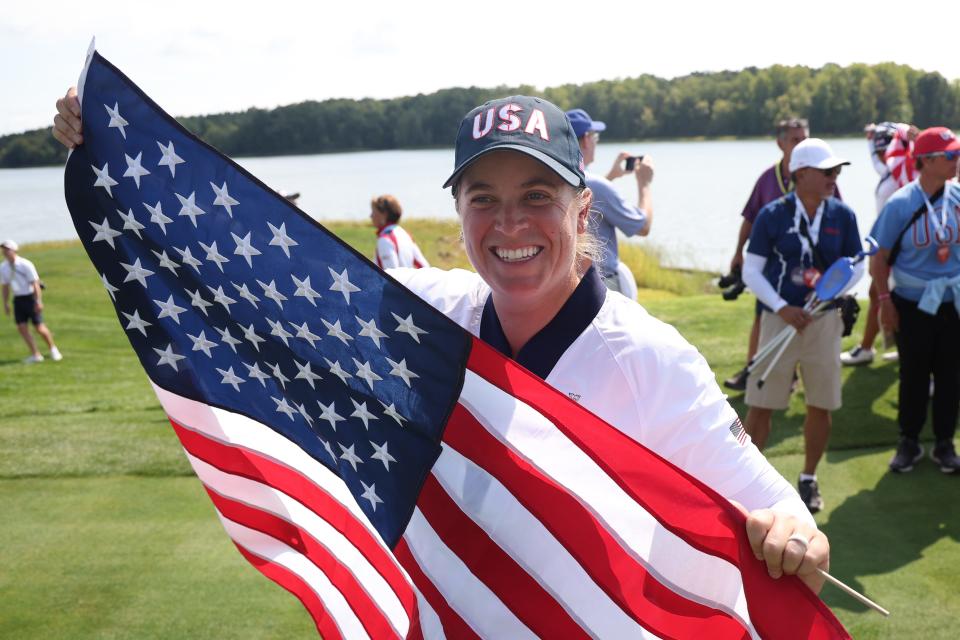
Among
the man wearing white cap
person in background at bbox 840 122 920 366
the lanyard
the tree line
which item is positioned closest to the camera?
the man wearing white cap

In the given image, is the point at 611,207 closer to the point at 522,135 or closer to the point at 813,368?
the point at 813,368

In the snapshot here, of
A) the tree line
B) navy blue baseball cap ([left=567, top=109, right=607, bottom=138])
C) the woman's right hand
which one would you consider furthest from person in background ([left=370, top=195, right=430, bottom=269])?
the tree line

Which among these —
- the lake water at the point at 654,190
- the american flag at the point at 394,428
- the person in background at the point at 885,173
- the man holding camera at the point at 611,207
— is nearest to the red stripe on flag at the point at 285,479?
the american flag at the point at 394,428

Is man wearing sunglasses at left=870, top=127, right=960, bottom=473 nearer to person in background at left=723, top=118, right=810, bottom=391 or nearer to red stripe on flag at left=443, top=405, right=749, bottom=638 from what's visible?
person in background at left=723, top=118, right=810, bottom=391

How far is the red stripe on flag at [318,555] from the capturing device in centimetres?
239

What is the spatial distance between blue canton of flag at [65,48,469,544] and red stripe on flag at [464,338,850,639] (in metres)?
0.14

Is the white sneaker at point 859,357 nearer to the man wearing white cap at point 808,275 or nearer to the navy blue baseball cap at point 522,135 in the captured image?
the man wearing white cap at point 808,275

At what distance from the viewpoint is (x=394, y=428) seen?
2.06 meters

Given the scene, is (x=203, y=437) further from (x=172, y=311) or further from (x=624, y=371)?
(x=624, y=371)

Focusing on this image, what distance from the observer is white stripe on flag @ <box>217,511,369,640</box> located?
2.44 metres

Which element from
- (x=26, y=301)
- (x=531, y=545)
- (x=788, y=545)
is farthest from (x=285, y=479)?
(x=26, y=301)

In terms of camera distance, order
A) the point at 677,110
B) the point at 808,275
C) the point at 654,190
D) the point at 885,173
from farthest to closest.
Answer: the point at 677,110 → the point at 654,190 → the point at 885,173 → the point at 808,275

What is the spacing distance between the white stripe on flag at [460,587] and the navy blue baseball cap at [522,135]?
2.77 ft

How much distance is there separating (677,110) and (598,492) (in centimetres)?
5692
